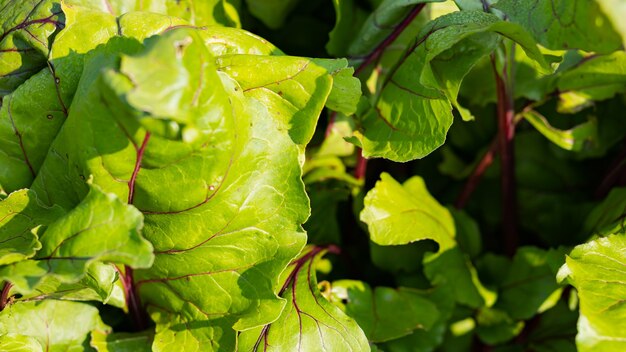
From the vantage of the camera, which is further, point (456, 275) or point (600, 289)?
point (456, 275)

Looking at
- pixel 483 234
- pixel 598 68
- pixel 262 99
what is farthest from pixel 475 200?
pixel 262 99

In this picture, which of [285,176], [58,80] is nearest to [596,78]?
[285,176]

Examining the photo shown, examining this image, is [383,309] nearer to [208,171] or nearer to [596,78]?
[208,171]

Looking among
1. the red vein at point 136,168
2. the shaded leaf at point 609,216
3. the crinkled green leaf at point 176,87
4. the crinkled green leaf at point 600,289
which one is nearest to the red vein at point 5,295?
the red vein at point 136,168

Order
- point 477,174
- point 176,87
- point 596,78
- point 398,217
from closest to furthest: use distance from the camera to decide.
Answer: point 176,87 → point 398,217 → point 596,78 → point 477,174

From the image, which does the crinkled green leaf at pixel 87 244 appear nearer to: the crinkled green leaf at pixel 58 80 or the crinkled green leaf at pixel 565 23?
the crinkled green leaf at pixel 58 80

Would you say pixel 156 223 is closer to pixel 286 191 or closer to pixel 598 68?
pixel 286 191

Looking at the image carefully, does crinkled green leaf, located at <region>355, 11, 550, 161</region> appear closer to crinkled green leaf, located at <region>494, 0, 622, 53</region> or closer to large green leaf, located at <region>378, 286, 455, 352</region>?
crinkled green leaf, located at <region>494, 0, 622, 53</region>
